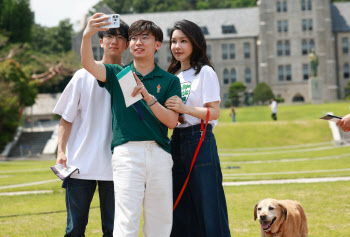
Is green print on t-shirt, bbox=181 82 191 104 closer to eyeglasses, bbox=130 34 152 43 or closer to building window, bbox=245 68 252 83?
eyeglasses, bbox=130 34 152 43

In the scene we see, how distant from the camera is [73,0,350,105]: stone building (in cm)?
5872

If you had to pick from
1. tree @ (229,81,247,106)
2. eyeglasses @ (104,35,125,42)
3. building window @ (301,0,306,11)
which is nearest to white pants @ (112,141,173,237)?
eyeglasses @ (104,35,125,42)

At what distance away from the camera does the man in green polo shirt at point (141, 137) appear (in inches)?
129

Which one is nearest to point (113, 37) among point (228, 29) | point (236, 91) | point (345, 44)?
point (236, 91)

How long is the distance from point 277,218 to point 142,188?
5.17ft

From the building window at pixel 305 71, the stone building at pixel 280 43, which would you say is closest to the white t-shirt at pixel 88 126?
the stone building at pixel 280 43

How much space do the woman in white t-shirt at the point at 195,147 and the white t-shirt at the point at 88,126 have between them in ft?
1.78

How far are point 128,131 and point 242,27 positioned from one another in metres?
58.9

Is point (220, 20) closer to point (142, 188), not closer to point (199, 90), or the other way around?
point (199, 90)

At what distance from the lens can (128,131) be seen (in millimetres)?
3381

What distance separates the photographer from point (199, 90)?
3770mm

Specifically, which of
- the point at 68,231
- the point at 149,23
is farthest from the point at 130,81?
the point at 68,231

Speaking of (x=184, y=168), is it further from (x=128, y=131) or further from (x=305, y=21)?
(x=305, y=21)

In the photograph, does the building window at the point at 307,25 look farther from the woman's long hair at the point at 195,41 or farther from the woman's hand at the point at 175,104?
the woman's hand at the point at 175,104
